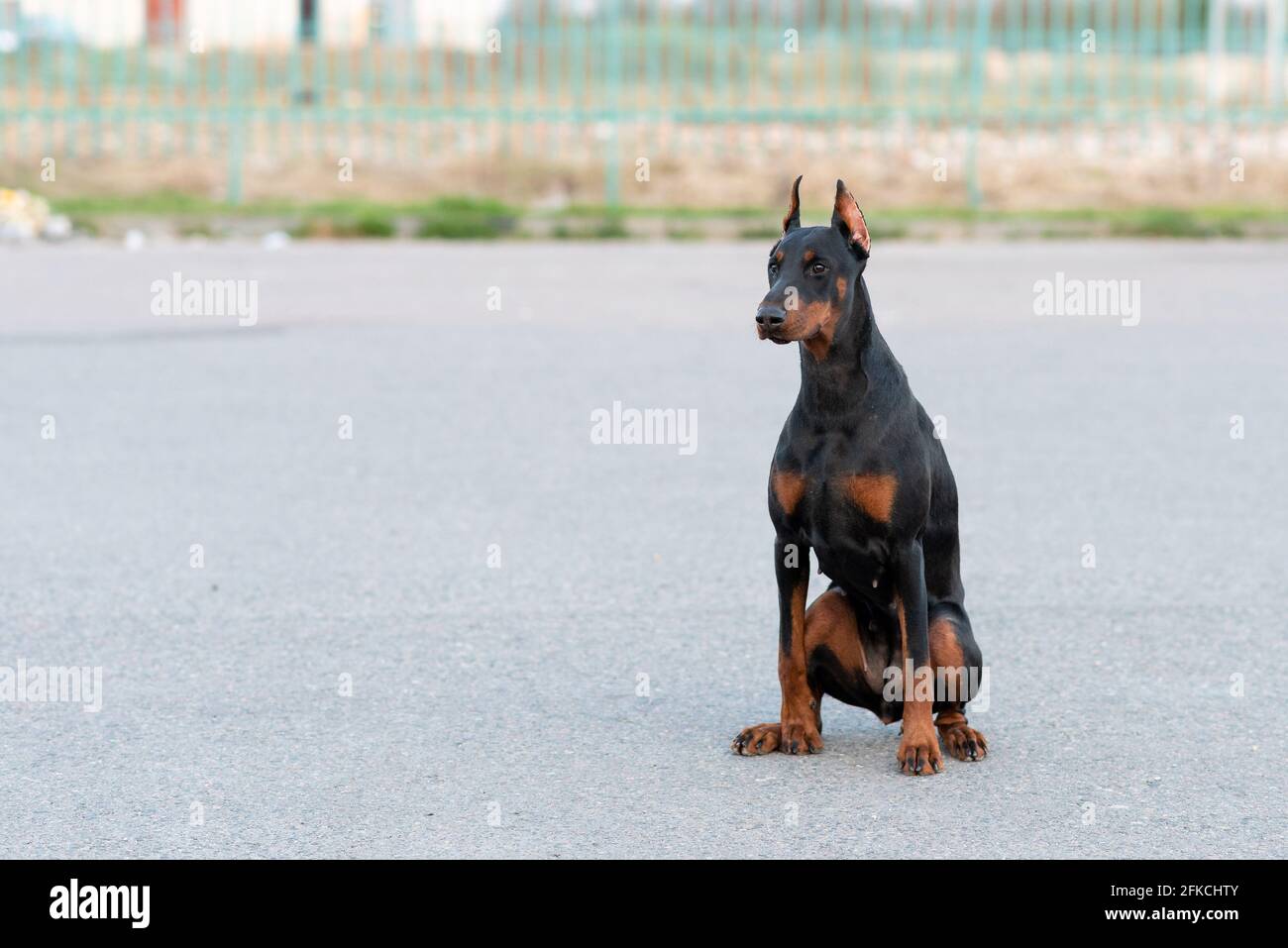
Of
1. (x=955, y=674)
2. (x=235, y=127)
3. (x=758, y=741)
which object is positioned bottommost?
(x=758, y=741)

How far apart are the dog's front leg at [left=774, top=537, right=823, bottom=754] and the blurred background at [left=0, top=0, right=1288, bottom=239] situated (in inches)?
623

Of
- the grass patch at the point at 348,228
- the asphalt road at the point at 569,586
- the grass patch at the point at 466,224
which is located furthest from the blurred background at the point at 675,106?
the asphalt road at the point at 569,586

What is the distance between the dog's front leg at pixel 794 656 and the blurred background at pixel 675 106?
623 inches

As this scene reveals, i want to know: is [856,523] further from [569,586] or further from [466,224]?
[466,224]

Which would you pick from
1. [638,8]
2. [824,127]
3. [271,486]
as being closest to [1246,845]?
[271,486]

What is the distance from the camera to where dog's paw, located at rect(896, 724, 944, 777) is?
4703 mm

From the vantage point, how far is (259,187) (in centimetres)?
2152

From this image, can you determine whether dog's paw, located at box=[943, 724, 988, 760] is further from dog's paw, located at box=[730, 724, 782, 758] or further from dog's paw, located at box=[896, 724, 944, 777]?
dog's paw, located at box=[730, 724, 782, 758]

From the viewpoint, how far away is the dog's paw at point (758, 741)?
4.90 meters

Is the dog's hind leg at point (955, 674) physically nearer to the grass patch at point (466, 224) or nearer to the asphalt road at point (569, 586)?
the asphalt road at point (569, 586)

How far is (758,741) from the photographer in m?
4.90

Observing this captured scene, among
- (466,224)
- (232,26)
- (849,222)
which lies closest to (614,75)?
(232,26)

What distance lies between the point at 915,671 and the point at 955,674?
0.14 metres

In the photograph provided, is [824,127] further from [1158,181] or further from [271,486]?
[271,486]
